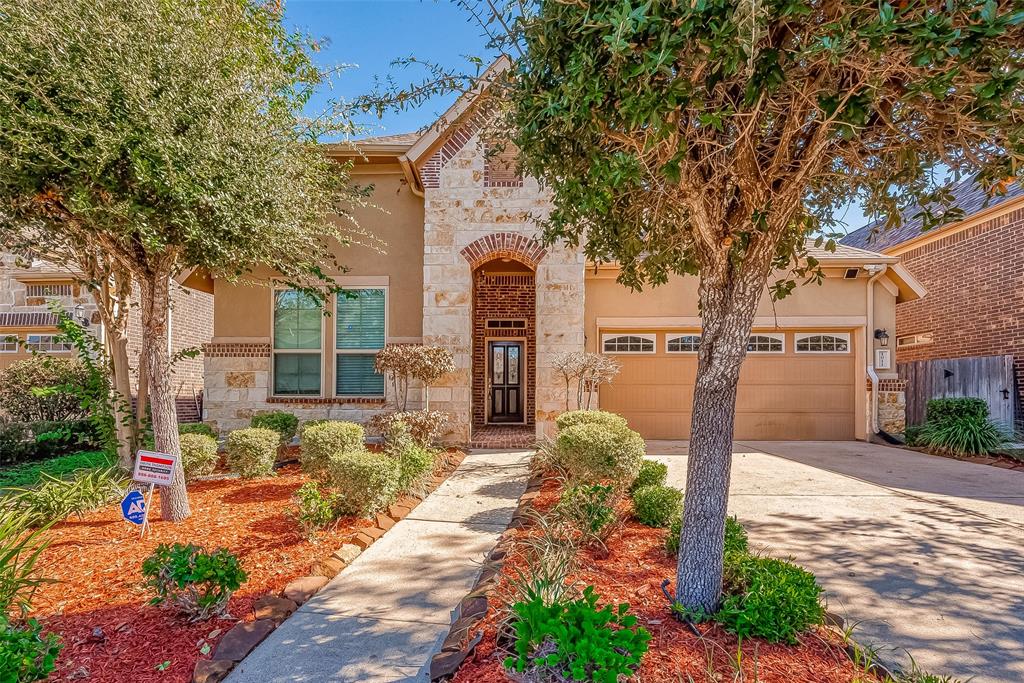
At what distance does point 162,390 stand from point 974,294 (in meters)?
14.9

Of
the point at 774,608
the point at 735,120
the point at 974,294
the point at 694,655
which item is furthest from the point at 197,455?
the point at 974,294

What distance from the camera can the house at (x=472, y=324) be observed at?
8633 mm

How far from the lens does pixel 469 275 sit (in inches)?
341

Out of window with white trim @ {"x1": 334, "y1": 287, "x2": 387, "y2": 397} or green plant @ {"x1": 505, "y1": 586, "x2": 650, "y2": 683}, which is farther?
window with white trim @ {"x1": 334, "y1": 287, "x2": 387, "y2": 397}

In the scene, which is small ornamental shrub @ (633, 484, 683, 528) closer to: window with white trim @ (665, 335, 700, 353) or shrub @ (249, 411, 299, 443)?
shrub @ (249, 411, 299, 443)

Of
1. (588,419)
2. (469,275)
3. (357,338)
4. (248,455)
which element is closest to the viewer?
(248,455)

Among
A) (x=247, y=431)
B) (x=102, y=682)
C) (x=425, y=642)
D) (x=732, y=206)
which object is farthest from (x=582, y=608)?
(x=247, y=431)

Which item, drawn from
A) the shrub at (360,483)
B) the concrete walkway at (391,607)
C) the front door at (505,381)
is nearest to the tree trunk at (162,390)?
the shrub at (360,483)

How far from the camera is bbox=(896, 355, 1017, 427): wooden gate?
9.63 metres

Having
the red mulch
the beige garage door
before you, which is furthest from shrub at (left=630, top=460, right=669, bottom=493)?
the beige garage door

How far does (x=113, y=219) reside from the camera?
4.15m

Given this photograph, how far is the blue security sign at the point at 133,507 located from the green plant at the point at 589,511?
131 inches

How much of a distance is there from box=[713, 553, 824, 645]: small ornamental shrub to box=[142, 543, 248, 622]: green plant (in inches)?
111

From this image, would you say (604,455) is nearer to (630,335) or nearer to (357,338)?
(630,335)
